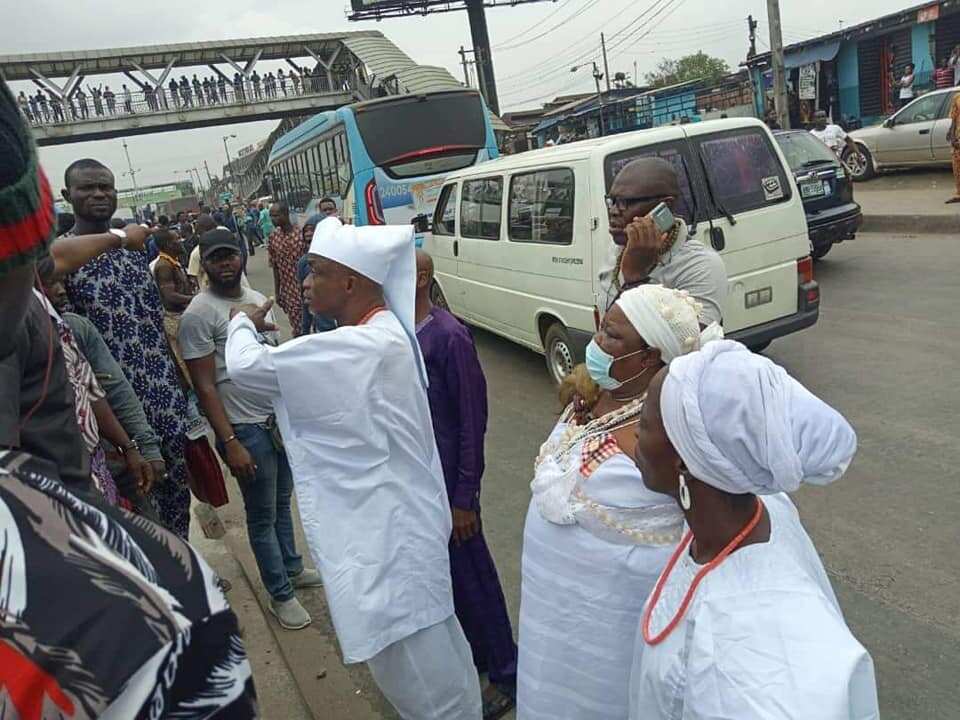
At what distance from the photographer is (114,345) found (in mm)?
2965

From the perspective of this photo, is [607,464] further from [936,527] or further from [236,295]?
[936,527]

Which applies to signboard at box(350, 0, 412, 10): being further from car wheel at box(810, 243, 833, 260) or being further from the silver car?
car wheel at box(810, 243, 833, 260)

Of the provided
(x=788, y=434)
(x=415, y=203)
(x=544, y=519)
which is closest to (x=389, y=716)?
(x=544, y=519)

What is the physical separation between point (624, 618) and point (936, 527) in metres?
2.51

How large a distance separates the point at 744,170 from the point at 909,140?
10206 millimetres

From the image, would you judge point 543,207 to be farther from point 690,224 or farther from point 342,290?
point 342,290

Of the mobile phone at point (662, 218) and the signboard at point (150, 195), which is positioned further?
the signboard at point (150, 195)

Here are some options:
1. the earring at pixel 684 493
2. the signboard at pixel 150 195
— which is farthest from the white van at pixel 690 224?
the signboard at pixel 150 195

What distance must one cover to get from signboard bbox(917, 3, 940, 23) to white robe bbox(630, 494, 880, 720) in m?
20.5

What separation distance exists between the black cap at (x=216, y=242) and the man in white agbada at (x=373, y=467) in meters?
0.91

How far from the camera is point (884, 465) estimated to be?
4.06 meters

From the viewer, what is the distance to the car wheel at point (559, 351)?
18.9 ft

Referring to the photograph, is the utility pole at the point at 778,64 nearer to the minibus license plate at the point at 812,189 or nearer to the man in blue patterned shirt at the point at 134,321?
the minibus license plate at the point at 812,189

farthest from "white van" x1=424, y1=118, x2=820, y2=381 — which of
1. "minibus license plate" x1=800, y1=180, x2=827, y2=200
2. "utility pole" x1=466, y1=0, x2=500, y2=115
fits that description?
"utility pole" x1=466, y1=0, x2=500, y2=115
